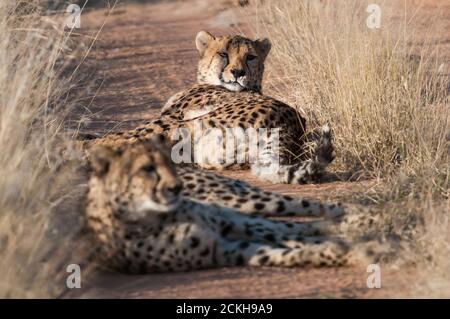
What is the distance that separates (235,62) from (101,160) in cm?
288

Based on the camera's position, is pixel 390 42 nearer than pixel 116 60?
Yes

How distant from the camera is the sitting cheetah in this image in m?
6.34

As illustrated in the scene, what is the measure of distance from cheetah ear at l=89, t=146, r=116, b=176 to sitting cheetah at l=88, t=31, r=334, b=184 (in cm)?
142

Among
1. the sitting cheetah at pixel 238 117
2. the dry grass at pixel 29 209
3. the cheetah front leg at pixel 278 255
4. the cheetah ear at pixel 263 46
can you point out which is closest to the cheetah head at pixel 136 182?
the dry grass at pixel 29 209

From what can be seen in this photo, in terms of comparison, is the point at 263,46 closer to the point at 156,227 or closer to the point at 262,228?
the point at 262,228

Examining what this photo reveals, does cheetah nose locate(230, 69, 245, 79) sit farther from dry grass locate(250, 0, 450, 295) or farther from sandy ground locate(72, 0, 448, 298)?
sandy ground locate(72, 0, 448, 298)

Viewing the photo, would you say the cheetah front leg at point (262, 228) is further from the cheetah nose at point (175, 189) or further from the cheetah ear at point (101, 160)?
the cheetah ear at point (101, 160)

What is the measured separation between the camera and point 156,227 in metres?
4.79

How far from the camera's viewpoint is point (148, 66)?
34.8 feet

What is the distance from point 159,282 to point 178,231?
255 millimetres

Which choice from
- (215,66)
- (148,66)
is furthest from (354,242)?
(148,66)

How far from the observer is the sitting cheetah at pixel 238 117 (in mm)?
6336

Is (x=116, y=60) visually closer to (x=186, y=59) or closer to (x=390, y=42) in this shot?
(x=186, y=59)

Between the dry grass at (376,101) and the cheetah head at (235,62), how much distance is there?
35cm
